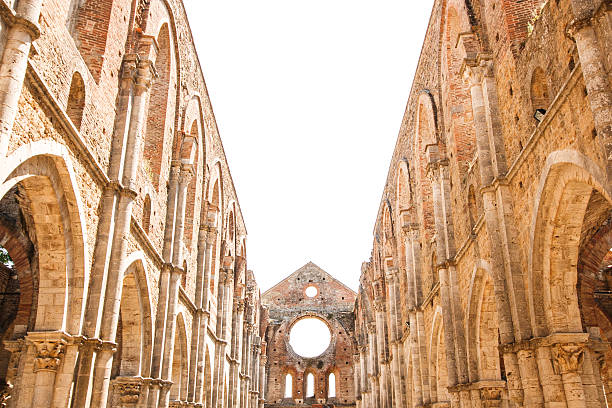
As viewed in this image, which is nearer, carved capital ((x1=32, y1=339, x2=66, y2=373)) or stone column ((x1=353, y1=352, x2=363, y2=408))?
carved capital ((x1=32, y1=339, x2=66, y2=373))

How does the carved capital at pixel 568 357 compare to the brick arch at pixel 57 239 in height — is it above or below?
below

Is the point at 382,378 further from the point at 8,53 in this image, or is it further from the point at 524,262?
the point at 8,53

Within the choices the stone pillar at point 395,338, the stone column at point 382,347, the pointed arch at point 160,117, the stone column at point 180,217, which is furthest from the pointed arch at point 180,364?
the stone column at point 382,347

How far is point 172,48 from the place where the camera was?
51.9ft

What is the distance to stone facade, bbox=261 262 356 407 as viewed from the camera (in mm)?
40469

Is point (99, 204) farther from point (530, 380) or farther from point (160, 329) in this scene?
point (530, 380)

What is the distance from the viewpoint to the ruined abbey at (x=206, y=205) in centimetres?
817

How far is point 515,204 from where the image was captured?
412 inches

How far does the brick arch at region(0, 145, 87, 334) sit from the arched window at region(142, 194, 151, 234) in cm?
447

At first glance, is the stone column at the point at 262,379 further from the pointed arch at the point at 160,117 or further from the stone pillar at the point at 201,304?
the pointed arch at the point at 160,117

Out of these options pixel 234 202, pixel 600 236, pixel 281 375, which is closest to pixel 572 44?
pixel 600 236

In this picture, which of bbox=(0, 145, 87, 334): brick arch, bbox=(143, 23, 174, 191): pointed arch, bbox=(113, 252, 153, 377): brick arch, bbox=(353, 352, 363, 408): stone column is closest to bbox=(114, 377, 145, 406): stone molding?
bbox=(113, 252, 153, 377): brick arch

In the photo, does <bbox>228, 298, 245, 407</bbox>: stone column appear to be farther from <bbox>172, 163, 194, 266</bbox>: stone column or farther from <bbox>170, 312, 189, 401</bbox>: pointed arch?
<bbox>172, 163, 194, 266</bbox>: stone column

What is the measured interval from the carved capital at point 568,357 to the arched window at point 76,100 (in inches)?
319
